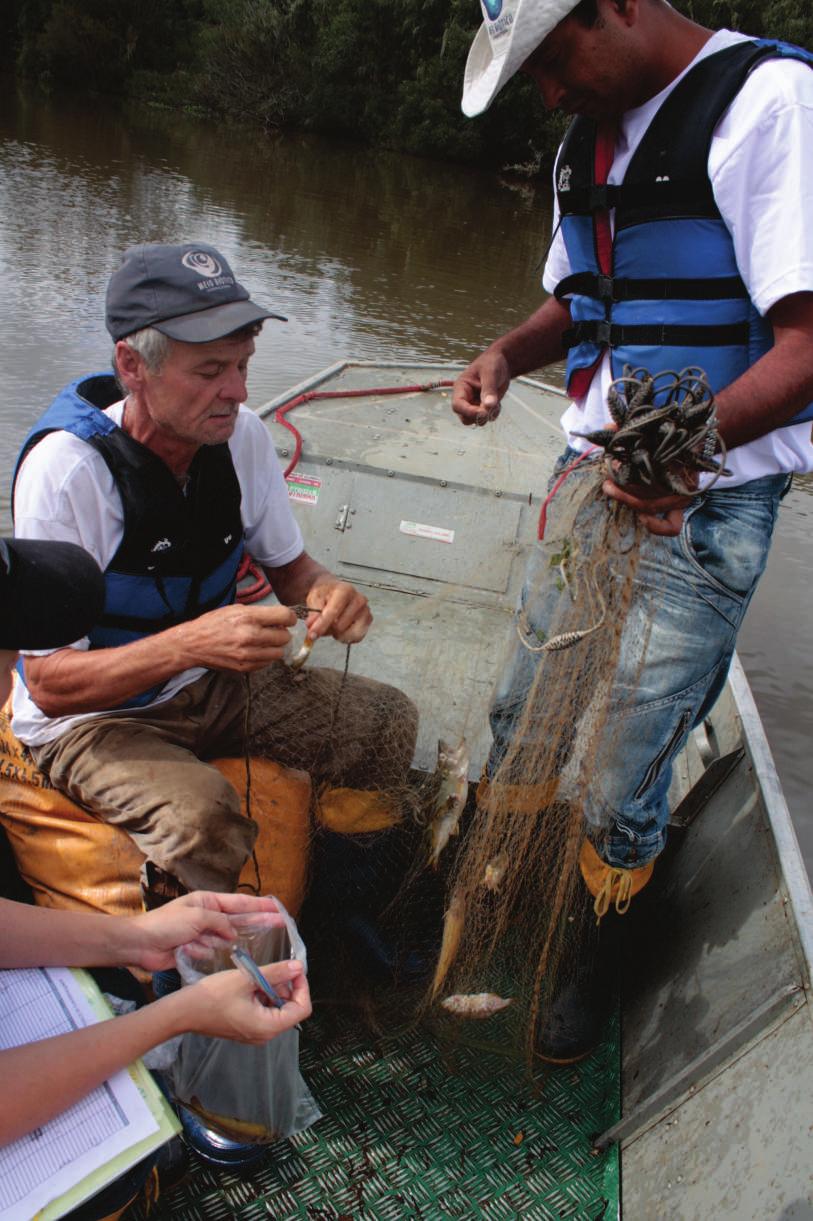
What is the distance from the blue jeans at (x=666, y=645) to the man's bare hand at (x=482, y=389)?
0.98 ft

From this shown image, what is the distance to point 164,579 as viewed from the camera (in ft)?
8.02

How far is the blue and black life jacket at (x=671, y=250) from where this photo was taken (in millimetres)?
1940

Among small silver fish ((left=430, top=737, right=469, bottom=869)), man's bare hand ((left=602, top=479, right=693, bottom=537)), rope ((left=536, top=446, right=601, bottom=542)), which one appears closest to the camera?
man's bare hand ((left=602, top=479, right=693, bottom=537))

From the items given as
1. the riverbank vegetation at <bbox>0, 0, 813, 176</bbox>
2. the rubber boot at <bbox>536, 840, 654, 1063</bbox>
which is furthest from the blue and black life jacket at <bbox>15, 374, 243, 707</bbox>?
the riverbank vegetation at <bbox>0, 0, 813, 176</bbox>

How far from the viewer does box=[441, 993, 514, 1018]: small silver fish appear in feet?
8.62

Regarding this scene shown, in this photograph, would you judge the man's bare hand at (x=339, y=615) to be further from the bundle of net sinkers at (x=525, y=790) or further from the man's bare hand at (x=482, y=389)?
the man's bare hand at (x=482, y=389)

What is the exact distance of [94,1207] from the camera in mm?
1635

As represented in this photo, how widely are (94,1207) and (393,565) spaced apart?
3.23 meters

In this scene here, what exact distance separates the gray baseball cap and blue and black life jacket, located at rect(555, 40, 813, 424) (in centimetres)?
87

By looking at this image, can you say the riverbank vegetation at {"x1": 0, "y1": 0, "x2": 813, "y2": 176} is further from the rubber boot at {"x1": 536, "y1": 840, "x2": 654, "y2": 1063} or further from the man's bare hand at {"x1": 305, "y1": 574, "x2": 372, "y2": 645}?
the rubber boot at {"x1": 536, "y1": 840, "x2": 654, "y2": 1063}


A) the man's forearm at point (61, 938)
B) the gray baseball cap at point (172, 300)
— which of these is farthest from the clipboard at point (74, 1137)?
the gray baseball cap at point (172, 300)

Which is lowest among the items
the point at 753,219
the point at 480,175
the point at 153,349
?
the point at 480,175

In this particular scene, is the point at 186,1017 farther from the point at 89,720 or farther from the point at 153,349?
the point at 153,349

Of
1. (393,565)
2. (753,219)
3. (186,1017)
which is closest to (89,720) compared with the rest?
(186,1017)
